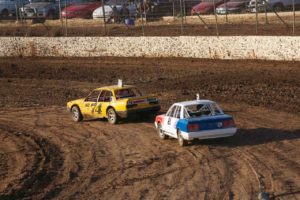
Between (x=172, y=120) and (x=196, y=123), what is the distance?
1.10 m

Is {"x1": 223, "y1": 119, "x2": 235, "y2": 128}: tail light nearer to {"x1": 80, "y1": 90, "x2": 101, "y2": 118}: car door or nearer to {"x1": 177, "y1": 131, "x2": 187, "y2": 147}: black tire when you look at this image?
{"x1": 177, "y1": 131, "x2": 187, "y2": 147}: black tire

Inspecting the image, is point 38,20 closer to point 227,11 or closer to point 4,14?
point 4,14

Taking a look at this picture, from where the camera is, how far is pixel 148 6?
44125mm

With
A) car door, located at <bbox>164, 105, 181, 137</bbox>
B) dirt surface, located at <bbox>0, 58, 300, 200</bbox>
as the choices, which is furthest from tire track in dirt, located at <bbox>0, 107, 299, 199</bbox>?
car door, located at <bbox>164, 105, 181, 137</bbox>

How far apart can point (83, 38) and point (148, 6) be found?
6.64 m

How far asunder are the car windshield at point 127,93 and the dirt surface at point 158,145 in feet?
2.57

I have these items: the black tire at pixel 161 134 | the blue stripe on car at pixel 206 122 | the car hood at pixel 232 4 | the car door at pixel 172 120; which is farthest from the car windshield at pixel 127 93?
the car hood at pixel 232 4

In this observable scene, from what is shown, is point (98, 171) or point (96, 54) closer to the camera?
point (98, 171)

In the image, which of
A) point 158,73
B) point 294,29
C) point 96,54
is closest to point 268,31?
point 294,29

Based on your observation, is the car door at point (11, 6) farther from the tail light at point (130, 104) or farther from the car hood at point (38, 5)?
the tail light at point (130, 104)

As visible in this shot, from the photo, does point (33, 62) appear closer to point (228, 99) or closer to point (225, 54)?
point (225, 54)

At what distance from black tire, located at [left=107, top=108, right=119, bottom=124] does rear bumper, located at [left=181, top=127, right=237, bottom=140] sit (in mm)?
4214

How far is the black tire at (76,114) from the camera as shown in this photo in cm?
2208

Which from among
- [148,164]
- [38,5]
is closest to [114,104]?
[148,164]
